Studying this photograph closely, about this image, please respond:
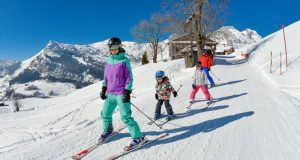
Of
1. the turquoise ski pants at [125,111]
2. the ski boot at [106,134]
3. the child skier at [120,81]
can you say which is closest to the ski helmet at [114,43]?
the child skier at [120,81]

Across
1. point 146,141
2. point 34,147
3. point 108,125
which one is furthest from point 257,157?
point 34,147

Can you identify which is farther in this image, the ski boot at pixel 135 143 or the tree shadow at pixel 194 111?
the tree shadow at pixel 194 111

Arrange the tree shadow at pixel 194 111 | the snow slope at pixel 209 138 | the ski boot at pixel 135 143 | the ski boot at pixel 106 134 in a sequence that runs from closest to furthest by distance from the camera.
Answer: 1. the snow slope at pixel 209 138
2. the ski boot at pixel 135 143
3. the ski boot at pixel 106 134
4. the tree shadow at pixel 194 111

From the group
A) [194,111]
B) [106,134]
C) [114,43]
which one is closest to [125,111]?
[106,134]

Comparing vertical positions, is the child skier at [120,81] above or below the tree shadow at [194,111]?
above

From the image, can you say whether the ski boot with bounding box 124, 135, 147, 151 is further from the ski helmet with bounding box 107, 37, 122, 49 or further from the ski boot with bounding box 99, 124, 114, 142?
the ski helmet with bounding box 107, 37, 122, 49

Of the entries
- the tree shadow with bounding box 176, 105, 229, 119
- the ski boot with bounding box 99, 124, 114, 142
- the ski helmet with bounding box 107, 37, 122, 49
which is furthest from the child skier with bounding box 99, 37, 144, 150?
the tree shadow with bounding box 176, 105, 229, 119

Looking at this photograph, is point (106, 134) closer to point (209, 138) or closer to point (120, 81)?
point (120, 81)

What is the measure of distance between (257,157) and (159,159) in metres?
1.90

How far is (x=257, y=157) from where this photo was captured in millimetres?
5102

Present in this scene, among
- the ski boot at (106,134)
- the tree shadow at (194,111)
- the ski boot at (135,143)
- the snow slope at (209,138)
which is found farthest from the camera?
the tree shadow at (194,111)

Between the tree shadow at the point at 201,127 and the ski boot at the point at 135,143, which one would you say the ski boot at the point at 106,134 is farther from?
the tree shadow at the point at 201,127

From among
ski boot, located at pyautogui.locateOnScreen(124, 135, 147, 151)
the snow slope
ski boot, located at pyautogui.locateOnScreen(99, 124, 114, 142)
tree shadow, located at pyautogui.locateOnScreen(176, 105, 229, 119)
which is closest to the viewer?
the snow slope

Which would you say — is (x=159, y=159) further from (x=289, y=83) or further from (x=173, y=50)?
(x=173, y=50)
